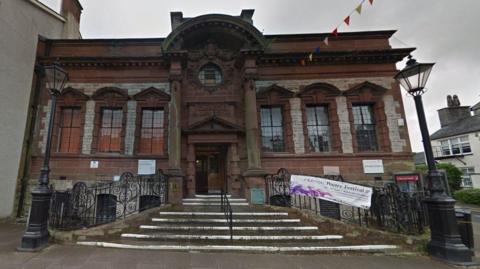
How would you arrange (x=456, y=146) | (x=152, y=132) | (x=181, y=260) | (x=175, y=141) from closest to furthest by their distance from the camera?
(x=181, y=260) < (x=175, y=141) < (x=152, y=132) < (x=456, y=146)

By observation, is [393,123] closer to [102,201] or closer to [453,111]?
[102,201]

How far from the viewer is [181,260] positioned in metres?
4.50

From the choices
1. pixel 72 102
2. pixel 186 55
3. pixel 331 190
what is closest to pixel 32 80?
pixel 72 102

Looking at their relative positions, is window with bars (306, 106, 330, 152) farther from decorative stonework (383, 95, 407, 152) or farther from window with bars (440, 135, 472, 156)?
window with bars (440, 135, 472, 156)

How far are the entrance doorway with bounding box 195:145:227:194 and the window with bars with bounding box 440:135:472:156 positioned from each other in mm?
27975

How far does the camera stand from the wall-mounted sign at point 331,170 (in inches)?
379

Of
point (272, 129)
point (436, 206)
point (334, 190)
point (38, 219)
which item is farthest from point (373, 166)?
point (38, 219)

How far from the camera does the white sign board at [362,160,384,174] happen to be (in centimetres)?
960

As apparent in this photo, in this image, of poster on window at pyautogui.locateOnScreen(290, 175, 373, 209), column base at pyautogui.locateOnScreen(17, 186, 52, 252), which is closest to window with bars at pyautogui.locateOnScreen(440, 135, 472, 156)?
poster on window at pyautogui.locateOnScreen(290, 175, 373, 209)

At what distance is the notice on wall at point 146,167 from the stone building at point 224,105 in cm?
19

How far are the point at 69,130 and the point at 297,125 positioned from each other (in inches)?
433

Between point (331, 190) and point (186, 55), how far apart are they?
27.0ft

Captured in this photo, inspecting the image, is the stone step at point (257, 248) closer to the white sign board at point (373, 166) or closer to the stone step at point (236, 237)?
the stone step at point (236, 237)

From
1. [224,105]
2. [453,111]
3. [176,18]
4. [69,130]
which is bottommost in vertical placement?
[69,130]
